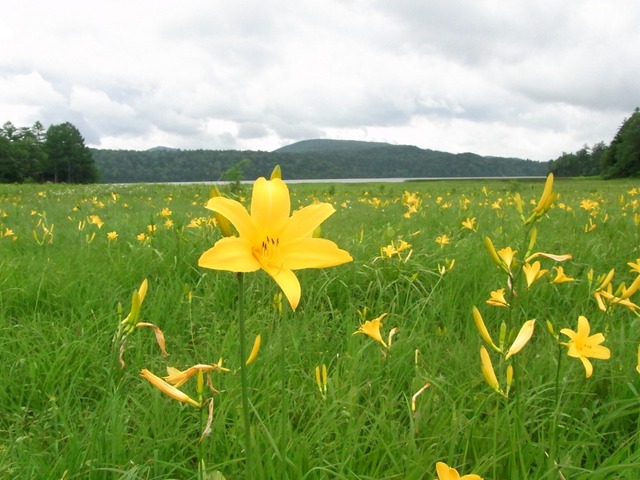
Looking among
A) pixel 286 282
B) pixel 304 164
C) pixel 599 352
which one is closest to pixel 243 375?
pixel 286 282

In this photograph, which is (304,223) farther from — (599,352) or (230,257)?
(599,352)

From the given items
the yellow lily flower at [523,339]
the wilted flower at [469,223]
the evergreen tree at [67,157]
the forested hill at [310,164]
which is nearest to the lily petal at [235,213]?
the yellow lily flower at [523,339]

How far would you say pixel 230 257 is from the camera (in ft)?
2.17

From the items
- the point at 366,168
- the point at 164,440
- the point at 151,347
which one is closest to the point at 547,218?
the point at 151,347

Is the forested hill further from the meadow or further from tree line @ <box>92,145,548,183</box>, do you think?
the meadow

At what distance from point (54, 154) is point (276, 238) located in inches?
2222

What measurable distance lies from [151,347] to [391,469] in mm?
1137

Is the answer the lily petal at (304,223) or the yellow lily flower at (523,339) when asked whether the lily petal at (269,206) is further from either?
the yellow lily flower at (523,339)

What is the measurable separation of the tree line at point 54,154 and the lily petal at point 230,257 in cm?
5046

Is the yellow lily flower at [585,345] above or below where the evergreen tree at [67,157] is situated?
below

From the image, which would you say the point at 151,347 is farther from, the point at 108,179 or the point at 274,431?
the point at 108,179

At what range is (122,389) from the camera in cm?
161

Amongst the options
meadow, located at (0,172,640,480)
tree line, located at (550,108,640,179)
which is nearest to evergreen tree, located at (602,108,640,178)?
tree line, located at (550,108,640,179)

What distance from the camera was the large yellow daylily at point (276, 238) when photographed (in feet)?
2.28
